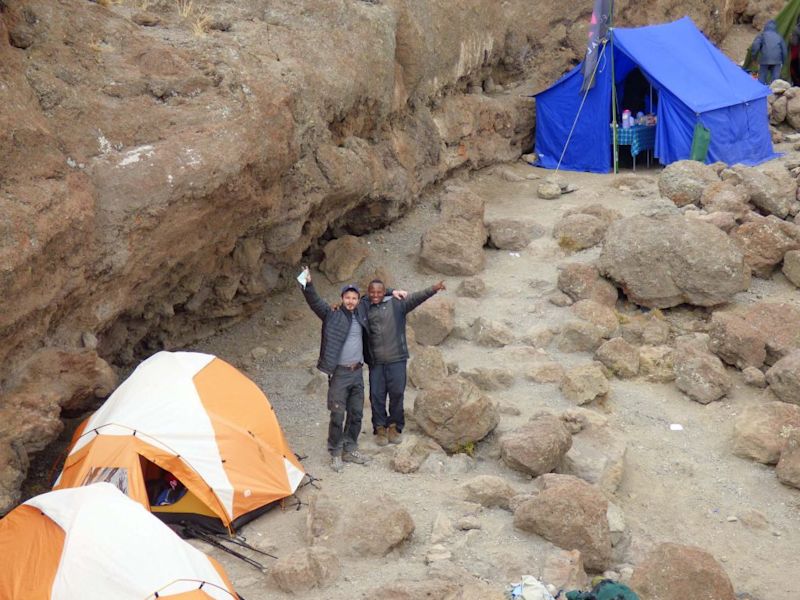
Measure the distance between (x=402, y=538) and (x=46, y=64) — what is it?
206 inches

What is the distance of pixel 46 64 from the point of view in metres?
9.01

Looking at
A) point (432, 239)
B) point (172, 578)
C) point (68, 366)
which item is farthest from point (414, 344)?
point (172, 578)

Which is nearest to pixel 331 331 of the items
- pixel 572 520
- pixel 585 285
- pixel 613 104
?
pixel 572 520

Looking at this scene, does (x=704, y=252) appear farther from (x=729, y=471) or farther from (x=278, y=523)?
(x=278, y=523)

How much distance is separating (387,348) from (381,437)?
3.21ft

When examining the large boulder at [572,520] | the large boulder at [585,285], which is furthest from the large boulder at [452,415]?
the large boulder at [585,285]

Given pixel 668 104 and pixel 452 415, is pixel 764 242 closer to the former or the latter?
pixel 668 104

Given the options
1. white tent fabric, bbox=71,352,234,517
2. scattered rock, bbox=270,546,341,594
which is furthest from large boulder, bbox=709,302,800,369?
white tent fabric, bbox=71,352,234,517

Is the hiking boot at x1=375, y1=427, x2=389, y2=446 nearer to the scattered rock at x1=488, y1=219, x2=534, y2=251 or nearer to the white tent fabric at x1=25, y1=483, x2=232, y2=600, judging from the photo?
the white tent fabric at x1=25, y1=483, x2=232, y2=600

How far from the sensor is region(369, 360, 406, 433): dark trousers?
31.3ft

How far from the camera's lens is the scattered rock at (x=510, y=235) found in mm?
14547

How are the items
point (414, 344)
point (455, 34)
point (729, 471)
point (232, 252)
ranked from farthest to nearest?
point (455, 34)
point (414, 344)
point (232, 252)
point (729, 471)

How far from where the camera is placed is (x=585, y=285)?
12984 mm

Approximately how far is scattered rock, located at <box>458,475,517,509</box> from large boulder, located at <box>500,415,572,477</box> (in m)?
0.56
